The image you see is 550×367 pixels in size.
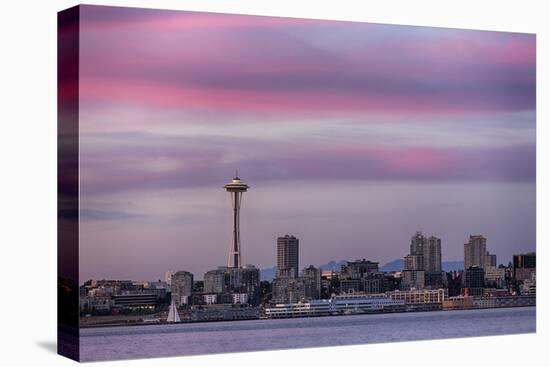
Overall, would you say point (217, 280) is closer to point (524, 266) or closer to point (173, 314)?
point (173, 314)


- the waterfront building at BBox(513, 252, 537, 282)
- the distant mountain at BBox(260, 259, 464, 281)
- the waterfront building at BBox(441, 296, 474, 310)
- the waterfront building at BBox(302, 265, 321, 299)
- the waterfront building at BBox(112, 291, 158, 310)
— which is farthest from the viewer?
the waterfront building at BBox(513, 252, 537, 282)

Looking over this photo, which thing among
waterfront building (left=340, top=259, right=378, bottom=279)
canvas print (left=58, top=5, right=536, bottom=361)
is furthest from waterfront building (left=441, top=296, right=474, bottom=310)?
waterfront building (left=340, top=259, right=378, bottom=279)

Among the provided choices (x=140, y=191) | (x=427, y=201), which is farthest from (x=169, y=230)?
(x=427, y=201)

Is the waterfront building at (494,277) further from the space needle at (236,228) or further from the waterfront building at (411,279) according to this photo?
the space needle at (236,228)

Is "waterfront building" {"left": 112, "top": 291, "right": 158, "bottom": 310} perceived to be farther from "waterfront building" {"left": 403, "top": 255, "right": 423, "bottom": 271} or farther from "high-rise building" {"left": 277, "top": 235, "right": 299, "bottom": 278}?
"waterfront building" {"left": 403, "top": 255, "right": 423, "bottom": 271}

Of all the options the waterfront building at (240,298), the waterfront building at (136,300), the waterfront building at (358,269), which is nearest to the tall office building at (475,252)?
the waterfront building at (358,269)

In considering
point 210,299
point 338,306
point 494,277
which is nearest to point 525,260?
point 494,277

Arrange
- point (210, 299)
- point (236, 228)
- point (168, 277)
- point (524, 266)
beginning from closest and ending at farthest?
point (168, 277), point (210, 299), point (236, 228), point (524, 266)
